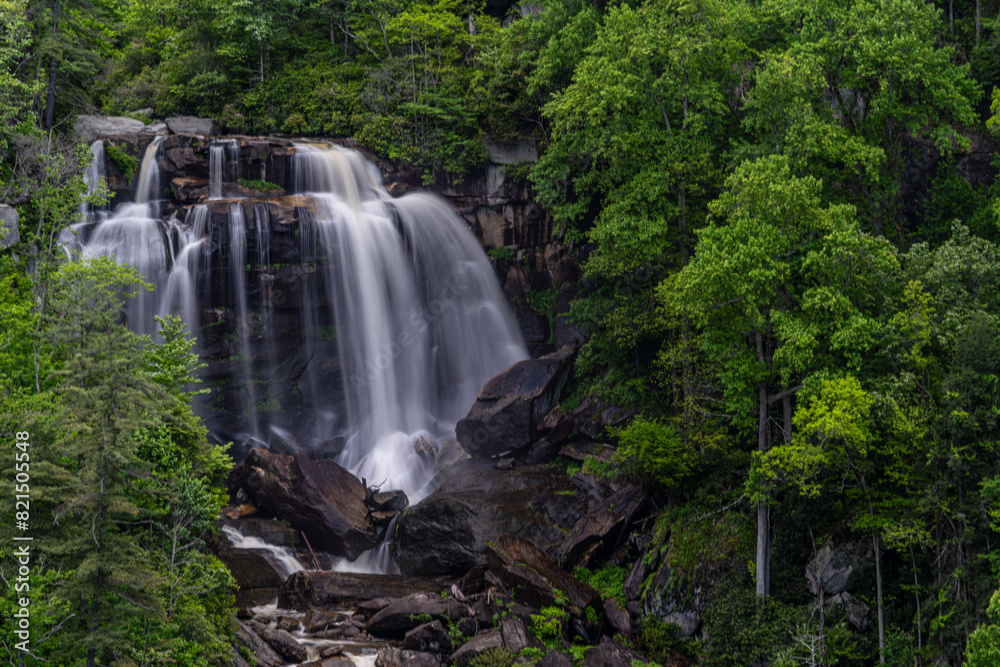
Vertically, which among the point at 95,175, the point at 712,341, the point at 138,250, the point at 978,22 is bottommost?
the point at 712,341

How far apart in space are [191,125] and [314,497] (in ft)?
78.8

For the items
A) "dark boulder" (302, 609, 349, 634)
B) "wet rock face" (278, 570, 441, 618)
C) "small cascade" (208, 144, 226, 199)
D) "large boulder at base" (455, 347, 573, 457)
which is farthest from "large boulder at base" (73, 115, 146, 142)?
"dark boulder" (302, 609, 349, 634)

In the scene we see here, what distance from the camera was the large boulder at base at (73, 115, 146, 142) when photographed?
37656 millimetres

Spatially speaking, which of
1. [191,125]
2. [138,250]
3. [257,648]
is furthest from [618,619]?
[191,125]

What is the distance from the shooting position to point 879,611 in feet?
65.2

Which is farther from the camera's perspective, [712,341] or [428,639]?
[712,341]

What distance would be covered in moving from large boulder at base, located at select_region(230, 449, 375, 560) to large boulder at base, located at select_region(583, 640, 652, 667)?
10.7 m

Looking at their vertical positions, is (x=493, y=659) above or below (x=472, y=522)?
below

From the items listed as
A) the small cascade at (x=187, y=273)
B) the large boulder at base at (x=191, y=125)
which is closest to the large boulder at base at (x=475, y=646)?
the small cascade at (x=187, y=273)

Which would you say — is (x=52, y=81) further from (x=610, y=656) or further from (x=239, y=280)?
(x=610, y=656)

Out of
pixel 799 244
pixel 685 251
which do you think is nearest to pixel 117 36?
pixel 685 251

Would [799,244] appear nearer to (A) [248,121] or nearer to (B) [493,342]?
(B) [493,342]

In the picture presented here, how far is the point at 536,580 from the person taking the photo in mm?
23844

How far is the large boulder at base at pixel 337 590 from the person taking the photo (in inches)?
985
